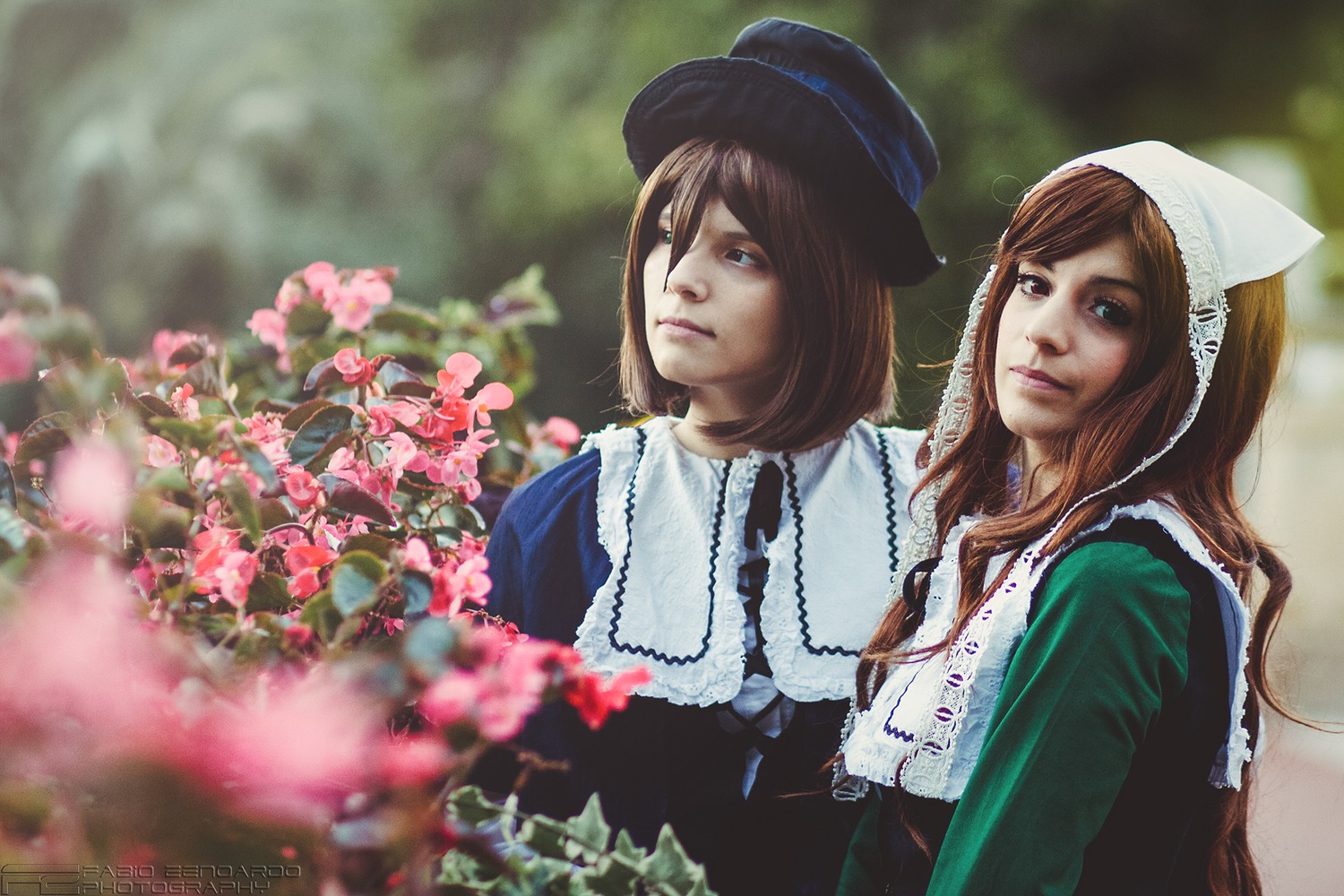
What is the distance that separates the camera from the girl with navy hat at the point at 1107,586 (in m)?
0.93

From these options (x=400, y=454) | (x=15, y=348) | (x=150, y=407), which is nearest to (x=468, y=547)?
(x=400, y=454)

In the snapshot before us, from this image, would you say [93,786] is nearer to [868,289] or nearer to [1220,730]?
[1220,730]

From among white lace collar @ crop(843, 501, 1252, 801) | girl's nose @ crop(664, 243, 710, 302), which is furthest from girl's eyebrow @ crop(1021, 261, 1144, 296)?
girl's nose @ crop(664, 243, 710, 302)

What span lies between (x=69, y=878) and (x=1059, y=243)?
0.95m

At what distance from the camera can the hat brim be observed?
4.32 ft

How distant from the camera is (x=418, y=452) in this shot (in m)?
1.19

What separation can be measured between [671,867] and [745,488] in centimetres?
68

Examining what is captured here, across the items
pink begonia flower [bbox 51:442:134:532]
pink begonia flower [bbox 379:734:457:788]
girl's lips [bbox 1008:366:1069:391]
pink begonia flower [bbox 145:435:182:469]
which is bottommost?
pink begonia flower [bbox 379:734:457:788]

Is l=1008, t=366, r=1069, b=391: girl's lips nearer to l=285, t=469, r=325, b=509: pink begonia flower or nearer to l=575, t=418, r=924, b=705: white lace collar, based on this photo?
l=575, t=418, r=924, b=705: white lace collar

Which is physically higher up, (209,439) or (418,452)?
(418,452)

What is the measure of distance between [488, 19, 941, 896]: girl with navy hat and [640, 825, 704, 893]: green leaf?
19.0 inches

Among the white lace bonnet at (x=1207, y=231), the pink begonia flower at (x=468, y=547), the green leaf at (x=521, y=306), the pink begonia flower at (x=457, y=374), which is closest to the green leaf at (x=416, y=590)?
the pink begonia flower at (x=468, y=547)

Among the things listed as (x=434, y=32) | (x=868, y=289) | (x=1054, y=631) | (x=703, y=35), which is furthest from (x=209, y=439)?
(x=434, y=32)

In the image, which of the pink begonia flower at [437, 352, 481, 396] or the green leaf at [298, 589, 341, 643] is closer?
the green leaf at [298, 589, 341, 643]
